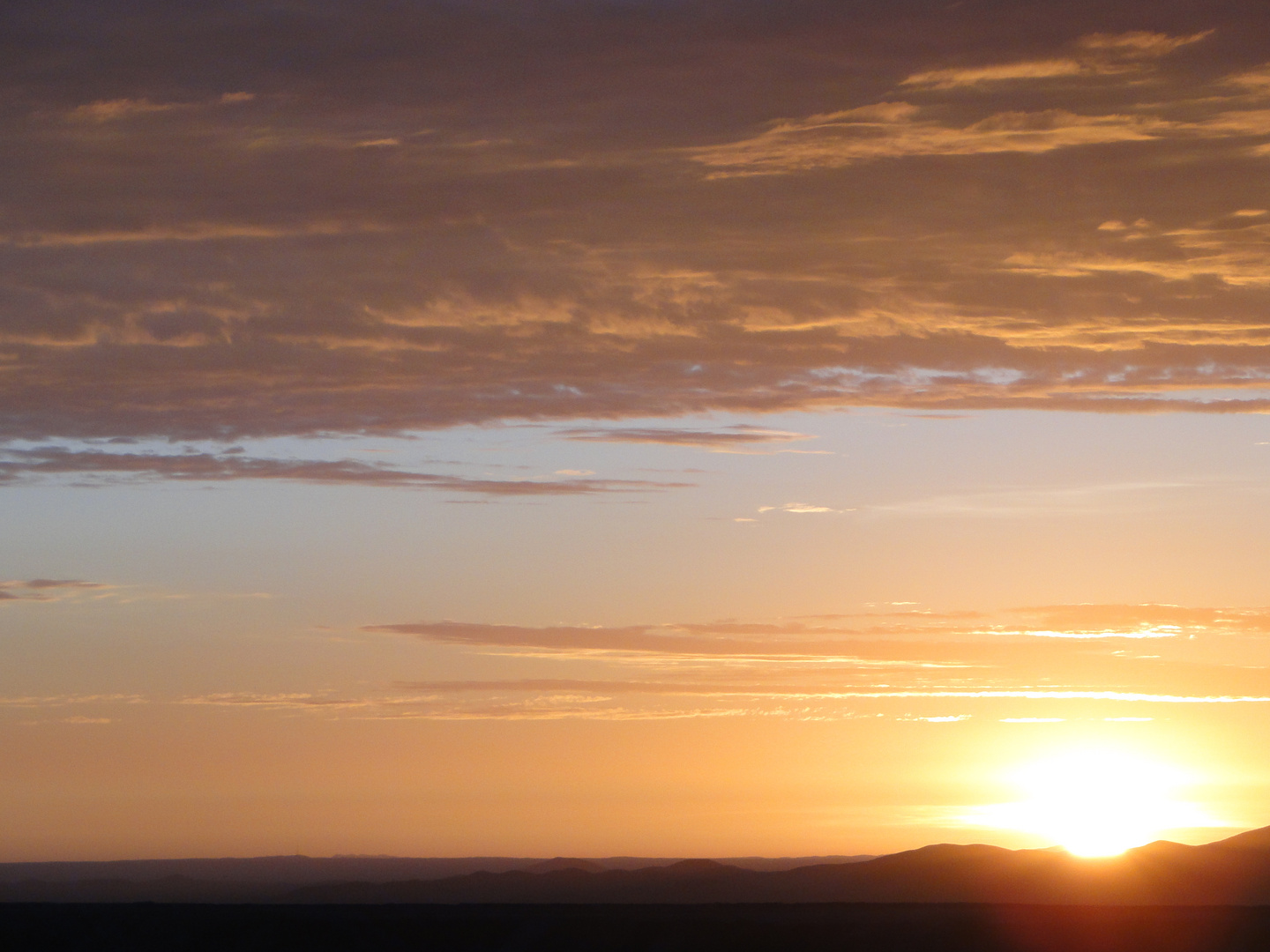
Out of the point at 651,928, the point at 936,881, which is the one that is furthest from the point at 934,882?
the point at 651,928

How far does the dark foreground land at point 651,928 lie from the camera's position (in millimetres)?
40438

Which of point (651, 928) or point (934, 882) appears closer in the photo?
point (651, 928)

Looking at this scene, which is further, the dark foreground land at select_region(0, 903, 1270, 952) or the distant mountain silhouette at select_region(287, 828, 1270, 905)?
the distant mountain silhouette at select_region(287, 828, 1270, 905)

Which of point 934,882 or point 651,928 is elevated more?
point 934,882

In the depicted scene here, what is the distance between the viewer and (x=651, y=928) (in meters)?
42.3

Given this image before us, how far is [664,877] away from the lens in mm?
165125

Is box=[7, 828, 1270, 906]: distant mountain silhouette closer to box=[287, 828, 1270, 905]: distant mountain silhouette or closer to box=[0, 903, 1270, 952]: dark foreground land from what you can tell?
box=[287, 828, 1270, 905]: distant mountain silhouette

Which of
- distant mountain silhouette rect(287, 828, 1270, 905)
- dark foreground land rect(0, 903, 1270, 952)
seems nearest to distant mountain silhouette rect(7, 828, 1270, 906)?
distant mountain silhouette rect(287, 828, 1270, 905)

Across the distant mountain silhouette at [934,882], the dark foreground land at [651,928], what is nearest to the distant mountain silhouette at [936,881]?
the distant mountain silhouette at [934,882]

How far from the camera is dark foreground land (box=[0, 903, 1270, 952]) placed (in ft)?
133

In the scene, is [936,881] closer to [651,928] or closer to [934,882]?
[934,882]

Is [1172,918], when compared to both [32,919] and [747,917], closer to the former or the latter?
[747,917]

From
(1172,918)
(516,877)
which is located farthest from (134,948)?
(516,877)

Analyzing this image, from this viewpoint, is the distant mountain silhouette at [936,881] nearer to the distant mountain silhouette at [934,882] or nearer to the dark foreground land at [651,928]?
the distant mountain silhouette at [934,882]
